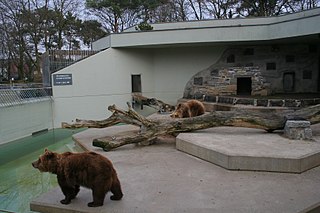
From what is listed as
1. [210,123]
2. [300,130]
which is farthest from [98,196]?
[300,130]

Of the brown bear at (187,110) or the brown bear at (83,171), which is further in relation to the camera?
the brown bear at (187,110)

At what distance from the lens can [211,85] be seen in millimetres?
13641

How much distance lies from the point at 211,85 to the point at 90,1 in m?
13.5

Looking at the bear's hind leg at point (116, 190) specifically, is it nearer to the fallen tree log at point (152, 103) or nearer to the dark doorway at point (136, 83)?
the fallen tree log at point (152, 103)

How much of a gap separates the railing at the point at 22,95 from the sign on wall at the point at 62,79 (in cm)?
36

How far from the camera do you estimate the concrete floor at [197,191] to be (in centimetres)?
329

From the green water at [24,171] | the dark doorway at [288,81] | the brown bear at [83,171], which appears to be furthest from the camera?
the dark doorway at [288,81]

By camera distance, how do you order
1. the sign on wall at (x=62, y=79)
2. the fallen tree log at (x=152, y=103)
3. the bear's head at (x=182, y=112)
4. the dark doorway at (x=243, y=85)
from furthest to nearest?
the dark doorway at (x=243, y=85) < the fallen tree log at (x=152, y=103) < the sign on wall at (x=62, y=79) < the bear's head at (x=182, y=112)

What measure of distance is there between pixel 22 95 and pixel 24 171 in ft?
14.6

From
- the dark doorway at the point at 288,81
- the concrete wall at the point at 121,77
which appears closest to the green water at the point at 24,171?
the concrete wall at the point at 121,77

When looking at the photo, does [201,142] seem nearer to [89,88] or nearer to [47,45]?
[89,88]

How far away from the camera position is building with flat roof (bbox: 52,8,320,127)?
11.6 metres

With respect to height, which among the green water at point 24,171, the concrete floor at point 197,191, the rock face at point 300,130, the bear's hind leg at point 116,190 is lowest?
the green water at point 24,171

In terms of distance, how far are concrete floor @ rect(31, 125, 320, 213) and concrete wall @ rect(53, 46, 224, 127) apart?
705cm
